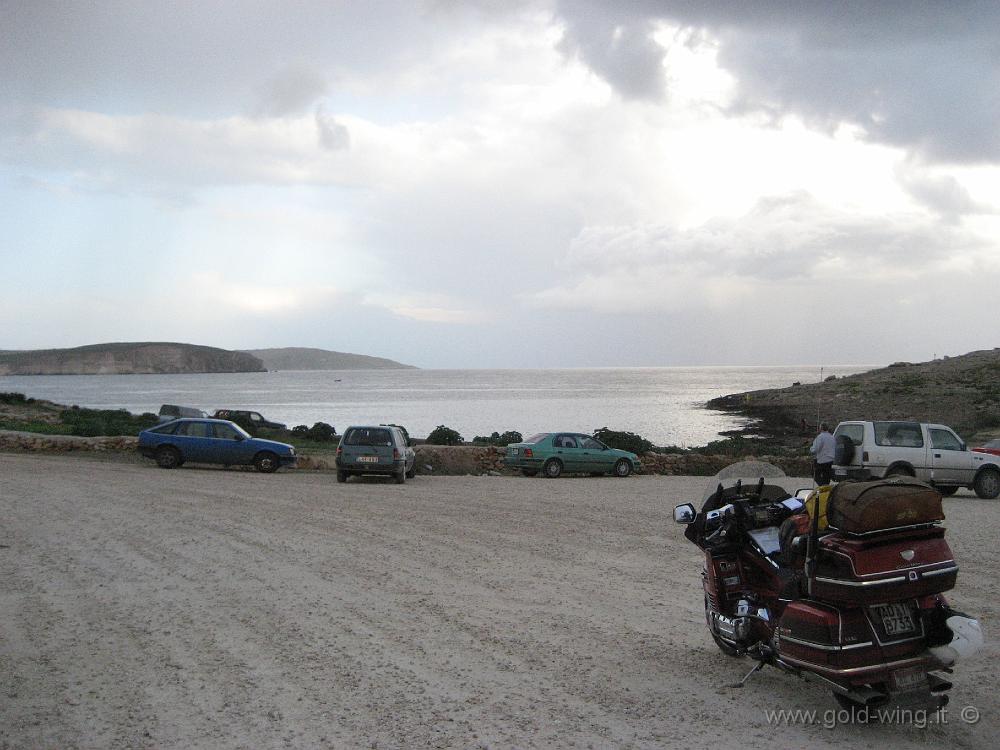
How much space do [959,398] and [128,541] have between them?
57697 millimetres

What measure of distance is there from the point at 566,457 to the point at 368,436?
6162mm

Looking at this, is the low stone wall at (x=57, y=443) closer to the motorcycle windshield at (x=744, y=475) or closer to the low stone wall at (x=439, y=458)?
the low stone wall at (x=439, y=458)

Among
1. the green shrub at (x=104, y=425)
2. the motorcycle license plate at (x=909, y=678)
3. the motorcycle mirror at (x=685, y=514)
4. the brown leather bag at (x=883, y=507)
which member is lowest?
the motorcycle license plate at (x=909, y=678)

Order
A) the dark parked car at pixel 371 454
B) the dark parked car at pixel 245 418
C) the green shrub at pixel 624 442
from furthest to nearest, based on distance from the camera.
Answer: the dark parked car at pixel 245 418, the green shrub at pixel 624 442, the dark parked car at pixel 371 454

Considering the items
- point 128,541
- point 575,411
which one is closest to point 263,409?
point 575,411

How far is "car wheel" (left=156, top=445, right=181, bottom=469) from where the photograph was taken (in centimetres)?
2347

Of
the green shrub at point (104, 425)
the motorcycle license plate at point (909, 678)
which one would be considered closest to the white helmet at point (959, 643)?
the motorcycle license plate at point (909, 678)

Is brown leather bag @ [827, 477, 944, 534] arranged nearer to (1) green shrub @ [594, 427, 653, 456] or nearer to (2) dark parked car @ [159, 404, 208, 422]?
(1) green shrub @ [594, 427, 653, 456]

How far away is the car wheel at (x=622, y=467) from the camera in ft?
83.3

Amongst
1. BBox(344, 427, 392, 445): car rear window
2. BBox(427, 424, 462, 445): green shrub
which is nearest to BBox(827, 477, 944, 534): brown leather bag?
BBox(344, 427, 392, 445): car rear window

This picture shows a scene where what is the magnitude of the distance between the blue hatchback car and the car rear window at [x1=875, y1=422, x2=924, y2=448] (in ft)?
49.8

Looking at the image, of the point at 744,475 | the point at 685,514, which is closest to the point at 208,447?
the point at 685,514

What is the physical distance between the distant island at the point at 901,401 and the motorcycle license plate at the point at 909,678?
119ft

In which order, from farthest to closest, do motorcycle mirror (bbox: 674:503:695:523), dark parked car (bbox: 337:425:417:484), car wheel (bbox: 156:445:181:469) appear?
car wheel (bbox: 156:445:181:469), dark parked car (bbox: 337:425:417:484), motorcycle mirror (bbox: 674:503:695:523)
